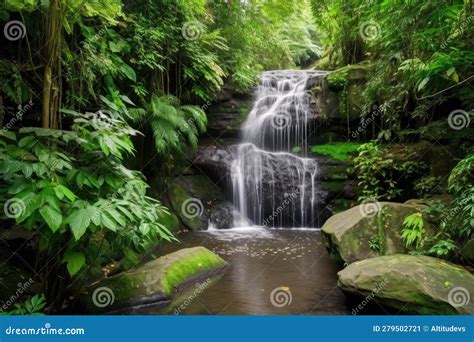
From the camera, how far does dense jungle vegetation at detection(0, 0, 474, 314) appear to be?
127 inches

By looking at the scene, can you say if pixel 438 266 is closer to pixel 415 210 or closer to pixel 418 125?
pixel 415 210

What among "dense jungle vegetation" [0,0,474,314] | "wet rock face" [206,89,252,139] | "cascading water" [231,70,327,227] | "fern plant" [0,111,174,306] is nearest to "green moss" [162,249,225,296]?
"dense jungle vegetation" [0,0,474,314]

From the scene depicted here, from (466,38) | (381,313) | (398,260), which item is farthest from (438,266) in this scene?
(466,38)

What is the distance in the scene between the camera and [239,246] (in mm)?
6773

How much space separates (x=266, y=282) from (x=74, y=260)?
268cm

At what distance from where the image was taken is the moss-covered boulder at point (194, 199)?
328 inches

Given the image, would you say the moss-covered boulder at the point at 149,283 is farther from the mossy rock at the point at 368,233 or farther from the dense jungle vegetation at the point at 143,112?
the mossy rock at the point at 368,233

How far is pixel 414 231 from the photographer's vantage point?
193 inches

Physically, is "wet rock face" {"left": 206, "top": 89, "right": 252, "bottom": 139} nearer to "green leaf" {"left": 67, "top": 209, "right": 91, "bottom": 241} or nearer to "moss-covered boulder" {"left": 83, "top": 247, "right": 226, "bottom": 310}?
"moss-covered boulder" {"left": 83, "top": 247, "right": 226, "bottom": 310}

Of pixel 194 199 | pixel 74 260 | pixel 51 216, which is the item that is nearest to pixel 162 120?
pixel 194 199

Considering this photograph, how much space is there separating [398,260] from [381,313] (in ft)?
2.12

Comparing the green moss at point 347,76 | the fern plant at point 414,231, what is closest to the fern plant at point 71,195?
the fern plant at point 414,231

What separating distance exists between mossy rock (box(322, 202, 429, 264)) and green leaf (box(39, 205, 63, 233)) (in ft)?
12.7

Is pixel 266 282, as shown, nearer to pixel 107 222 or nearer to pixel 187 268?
pixel 187 268
